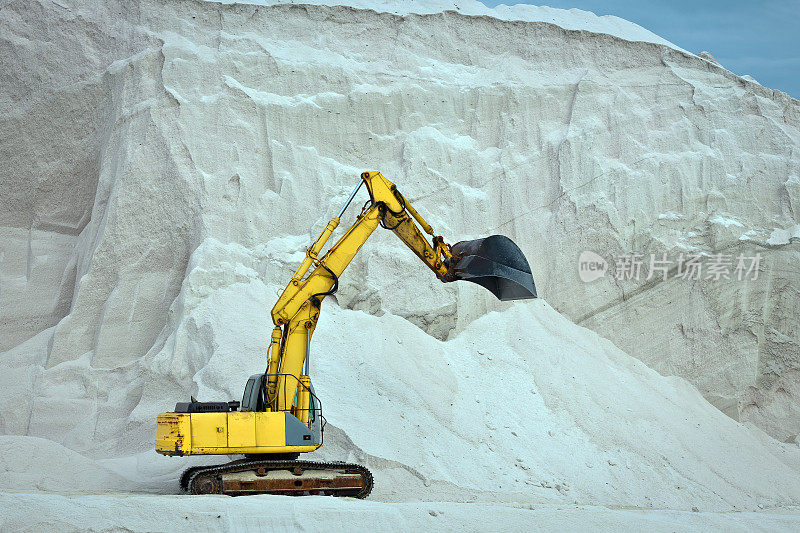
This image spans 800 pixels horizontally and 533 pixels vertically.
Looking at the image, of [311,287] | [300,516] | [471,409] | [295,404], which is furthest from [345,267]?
[471,409]

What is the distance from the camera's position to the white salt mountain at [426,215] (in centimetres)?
1270

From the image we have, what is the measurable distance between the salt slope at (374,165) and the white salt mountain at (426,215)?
51 mm

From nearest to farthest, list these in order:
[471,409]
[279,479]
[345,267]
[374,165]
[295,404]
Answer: [279,479]
[295,404]
[345,267]
[471,409]
[374,165]

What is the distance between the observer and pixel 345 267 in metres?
9.91

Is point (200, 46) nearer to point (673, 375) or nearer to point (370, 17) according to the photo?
point (370, 17)

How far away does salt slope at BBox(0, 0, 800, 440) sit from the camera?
15.2m

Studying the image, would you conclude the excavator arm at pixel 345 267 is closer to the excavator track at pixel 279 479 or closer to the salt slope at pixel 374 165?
the excavator track at pixel 279 479

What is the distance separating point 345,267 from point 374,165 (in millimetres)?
7420

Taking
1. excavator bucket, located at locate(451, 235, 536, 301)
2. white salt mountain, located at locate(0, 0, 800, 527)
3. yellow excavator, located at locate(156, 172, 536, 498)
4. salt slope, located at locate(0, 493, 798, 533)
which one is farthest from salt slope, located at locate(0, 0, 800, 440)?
salt slope, located at locate(0, 493, 798, 533)

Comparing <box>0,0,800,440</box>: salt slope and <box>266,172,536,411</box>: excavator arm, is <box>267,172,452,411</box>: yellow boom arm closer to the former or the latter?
<box>266,172,536,411</box>: excavator arm

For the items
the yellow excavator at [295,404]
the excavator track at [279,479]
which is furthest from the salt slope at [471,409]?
the yellow excavator at [295,404]

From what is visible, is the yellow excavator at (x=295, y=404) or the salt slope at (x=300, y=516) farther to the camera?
the yellow excavator at (x=295, y=404)

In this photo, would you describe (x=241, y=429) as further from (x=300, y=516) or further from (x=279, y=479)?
(x=300, y=516)

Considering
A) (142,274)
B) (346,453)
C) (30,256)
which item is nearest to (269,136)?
(142,274)
